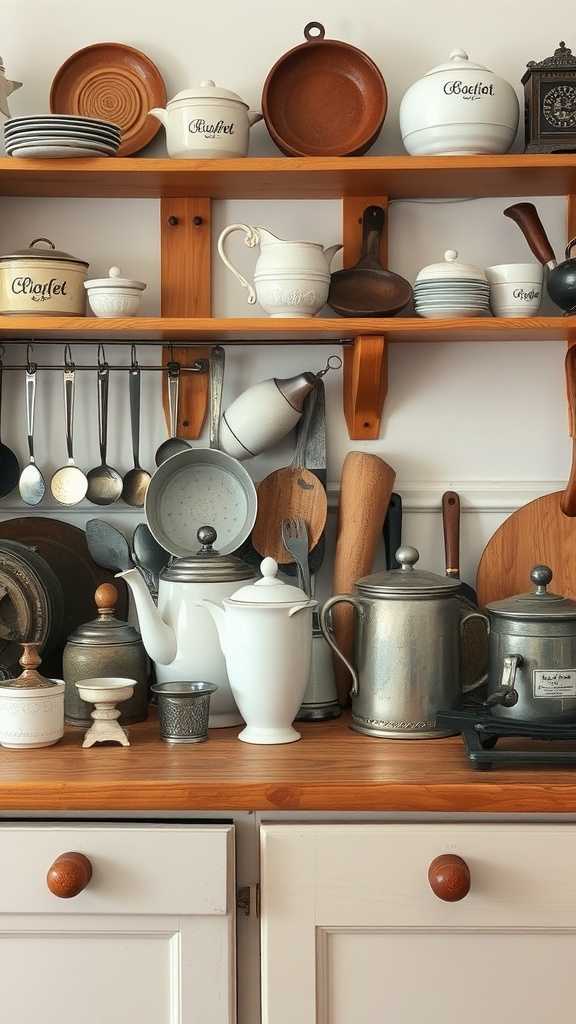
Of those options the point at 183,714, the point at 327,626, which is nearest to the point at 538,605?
the point at 327,626

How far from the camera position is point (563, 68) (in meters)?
1.85

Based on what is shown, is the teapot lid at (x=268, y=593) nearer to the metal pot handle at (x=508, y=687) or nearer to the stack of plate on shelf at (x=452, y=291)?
the metal pot handle at (x=508, y=687)

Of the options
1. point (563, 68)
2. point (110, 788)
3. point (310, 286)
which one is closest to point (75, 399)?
point (310, 286)

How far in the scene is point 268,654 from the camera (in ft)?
5.44

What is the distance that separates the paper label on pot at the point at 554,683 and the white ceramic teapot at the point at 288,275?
697mm

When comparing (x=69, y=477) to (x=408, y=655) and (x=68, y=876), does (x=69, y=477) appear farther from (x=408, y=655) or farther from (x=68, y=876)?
(x=68, y=876)

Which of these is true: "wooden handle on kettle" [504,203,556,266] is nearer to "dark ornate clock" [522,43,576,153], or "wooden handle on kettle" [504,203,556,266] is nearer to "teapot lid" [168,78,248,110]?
"dark ornate clock" [522,43,576,153]

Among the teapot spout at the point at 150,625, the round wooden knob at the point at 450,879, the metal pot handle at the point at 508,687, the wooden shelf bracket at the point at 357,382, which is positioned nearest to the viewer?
the round wooden knob at the point at 450,879

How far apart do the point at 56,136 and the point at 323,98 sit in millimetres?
478

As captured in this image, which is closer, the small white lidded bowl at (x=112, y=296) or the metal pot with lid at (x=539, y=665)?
the metal pot with lid at (x=539, y=665)

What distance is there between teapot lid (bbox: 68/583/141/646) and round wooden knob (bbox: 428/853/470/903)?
2.10 ft

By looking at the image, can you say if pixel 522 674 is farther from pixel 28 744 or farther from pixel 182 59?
pixel 182 59

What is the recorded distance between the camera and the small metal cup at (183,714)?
1.67 m

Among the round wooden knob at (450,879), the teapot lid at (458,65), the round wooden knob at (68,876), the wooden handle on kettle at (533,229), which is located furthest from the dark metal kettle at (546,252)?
the round wooden knob at (68,876)
